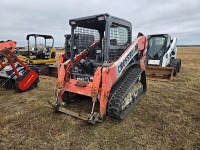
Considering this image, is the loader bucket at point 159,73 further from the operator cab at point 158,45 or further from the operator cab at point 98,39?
the operator cab at point 98,39

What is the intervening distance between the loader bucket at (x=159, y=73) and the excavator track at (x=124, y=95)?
339cm

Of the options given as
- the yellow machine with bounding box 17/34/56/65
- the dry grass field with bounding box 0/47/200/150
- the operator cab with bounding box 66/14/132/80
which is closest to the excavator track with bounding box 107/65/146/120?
the dry grass field with bounding box 0/47/200/150

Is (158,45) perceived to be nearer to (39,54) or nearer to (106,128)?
(39,54)

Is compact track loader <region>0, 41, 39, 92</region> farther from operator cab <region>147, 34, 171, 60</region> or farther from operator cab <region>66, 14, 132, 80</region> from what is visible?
operator cab <region>147, 34, 171, 60</region>

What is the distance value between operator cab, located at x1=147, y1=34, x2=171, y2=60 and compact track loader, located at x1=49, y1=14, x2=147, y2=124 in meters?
4.78

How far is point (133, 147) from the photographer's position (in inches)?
123

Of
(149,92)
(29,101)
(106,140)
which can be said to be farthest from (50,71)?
(106,140)

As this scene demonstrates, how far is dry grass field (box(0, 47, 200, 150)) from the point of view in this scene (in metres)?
3.21

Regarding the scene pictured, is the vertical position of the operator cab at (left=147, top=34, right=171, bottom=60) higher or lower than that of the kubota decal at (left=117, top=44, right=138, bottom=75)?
higher

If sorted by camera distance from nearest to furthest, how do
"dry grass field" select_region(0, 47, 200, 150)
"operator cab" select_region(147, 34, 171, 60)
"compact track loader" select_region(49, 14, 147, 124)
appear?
"dry grass field" select_region(0, 47, 200, 150), "compact track loader" select_region(49, 14, 147, 124), "operator cab" select_region(147, 34, 171, 60)

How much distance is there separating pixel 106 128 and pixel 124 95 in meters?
0.79

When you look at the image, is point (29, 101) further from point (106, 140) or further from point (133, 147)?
point (133, 147)

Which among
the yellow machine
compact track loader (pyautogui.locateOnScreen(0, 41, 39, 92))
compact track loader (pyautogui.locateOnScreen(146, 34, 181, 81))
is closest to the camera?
compact track loader (pyautogui.locateOnScreen(0, 41, 39, 92))

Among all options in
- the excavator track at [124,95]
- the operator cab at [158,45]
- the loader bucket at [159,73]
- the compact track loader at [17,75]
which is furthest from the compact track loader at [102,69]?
the operator cab at [158,45]
